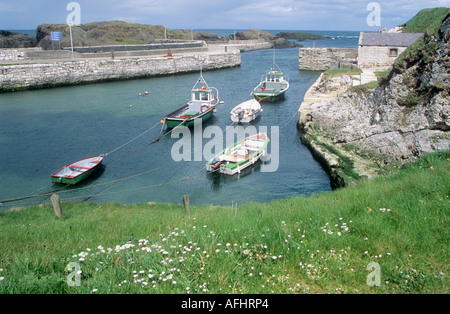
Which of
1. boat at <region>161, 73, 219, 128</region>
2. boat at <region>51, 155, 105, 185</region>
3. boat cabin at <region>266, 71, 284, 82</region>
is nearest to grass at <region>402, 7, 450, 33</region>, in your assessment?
boat cabin at <region>266, 71, 284, 82</region>

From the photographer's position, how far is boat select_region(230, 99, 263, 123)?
28.1 metres

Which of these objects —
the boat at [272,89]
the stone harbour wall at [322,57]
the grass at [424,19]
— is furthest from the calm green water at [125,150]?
the grass at [424,19]

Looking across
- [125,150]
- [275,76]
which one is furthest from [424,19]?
[125,150]

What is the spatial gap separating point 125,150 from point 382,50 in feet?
96.1

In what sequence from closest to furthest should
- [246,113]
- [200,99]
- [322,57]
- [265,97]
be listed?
[246,113] < [200,99] < [265,97] < [322,57]

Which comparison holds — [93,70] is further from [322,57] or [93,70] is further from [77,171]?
[322,57]

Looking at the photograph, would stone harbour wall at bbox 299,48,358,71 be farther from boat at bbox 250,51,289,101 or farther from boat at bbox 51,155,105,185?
boat at bbox 51,155,105,185

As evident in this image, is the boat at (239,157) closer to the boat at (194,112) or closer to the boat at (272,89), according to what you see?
the boat at (194,112)

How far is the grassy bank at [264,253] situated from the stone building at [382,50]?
34098 mm

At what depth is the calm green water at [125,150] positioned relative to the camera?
56.0 ft

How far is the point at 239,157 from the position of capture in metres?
19.7

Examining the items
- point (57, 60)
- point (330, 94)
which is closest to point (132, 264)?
point (330, 94)

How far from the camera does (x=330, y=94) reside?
30.9m
